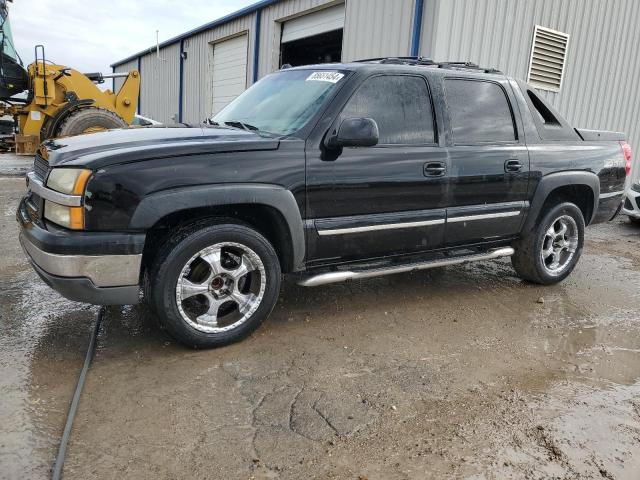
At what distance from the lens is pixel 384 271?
371 cm

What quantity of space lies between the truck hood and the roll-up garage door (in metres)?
7.35

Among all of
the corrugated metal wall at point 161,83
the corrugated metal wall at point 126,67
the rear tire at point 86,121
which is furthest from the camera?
the corrugated metal wall at point 126,67

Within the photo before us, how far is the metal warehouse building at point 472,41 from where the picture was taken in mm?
7844

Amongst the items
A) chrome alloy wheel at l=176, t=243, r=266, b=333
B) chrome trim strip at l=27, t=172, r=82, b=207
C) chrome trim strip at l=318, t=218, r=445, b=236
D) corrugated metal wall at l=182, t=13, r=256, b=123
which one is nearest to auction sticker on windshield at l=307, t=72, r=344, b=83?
chrome trim strip at l=318, t=218, r=445, b=236

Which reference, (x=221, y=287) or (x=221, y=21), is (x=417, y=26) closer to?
(x=221, y=287)

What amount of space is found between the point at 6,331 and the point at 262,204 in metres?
1.90

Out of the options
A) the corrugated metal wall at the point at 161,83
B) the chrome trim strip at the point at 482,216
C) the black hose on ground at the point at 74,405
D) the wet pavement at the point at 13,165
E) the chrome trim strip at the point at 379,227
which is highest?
Answer: the corrugated metal wall at the point at 161,83

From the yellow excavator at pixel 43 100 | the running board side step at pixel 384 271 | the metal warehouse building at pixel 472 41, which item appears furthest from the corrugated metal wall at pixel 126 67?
the running board side step at pixel 384 271

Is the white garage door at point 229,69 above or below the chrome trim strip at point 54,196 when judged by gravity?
above

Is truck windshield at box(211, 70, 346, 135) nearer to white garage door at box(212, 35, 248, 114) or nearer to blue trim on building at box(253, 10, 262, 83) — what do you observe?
blue trim on building at box(253, 10, 262, 83)

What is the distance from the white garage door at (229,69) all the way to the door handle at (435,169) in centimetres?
990

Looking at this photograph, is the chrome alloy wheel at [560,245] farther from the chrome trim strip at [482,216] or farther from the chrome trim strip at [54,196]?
the chrome trim strip at [54,196]

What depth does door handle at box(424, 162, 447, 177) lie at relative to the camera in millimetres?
3755

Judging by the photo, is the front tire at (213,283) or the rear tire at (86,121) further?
the rear tire at (86,121)
